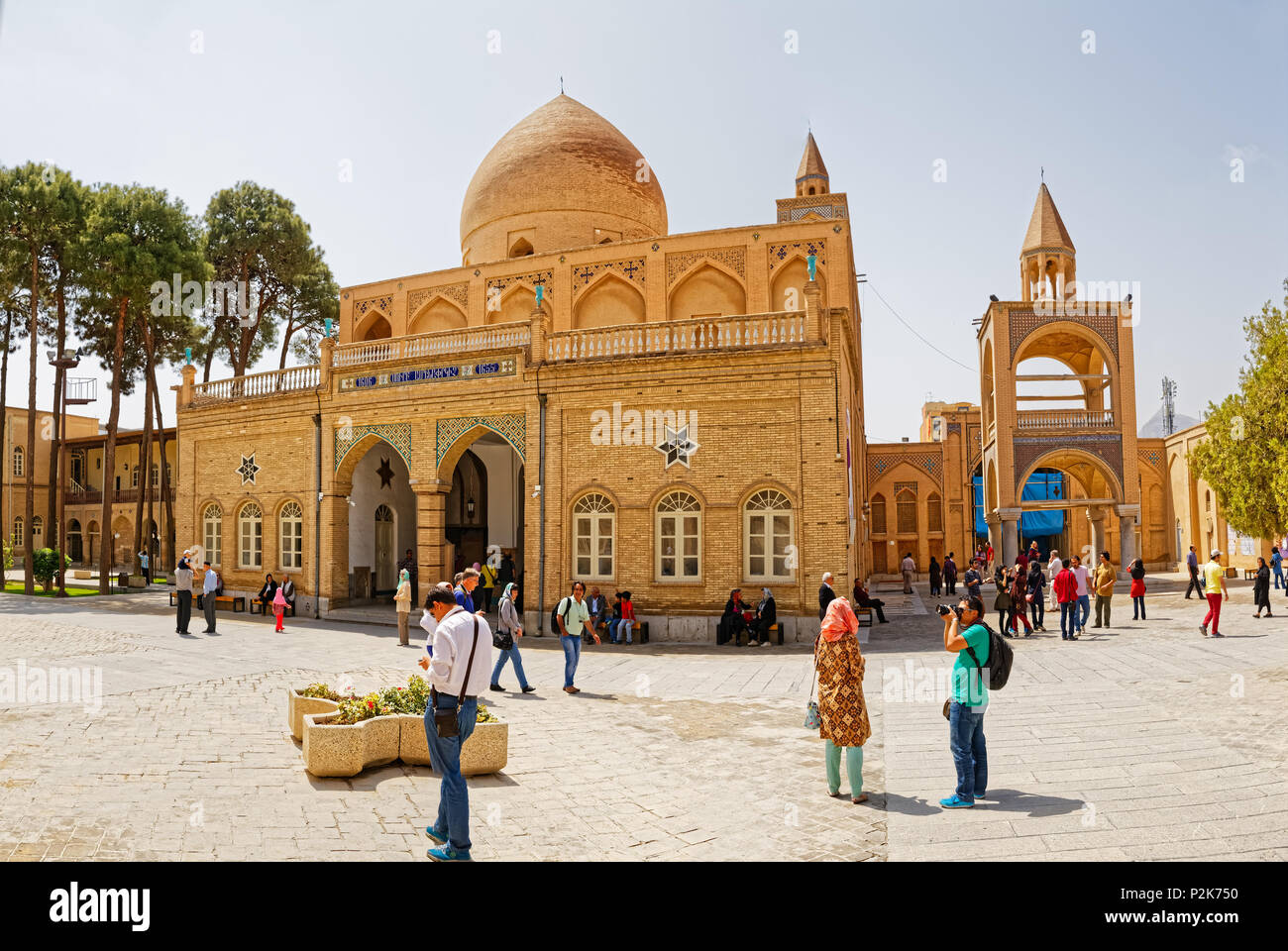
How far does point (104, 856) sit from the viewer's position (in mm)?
5152

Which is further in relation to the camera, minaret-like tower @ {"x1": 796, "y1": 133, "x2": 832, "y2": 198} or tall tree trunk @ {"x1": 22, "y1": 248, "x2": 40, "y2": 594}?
minaret-like tower @ {"x1": 796, "y1": 133, "x2": 832, "y2": 198}

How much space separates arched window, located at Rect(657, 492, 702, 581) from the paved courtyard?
14.2ft

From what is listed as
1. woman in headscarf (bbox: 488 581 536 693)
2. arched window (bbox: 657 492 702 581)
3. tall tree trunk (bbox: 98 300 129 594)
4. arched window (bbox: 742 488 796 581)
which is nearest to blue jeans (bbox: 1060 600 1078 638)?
arched window (bbox: 742 488 796 581)

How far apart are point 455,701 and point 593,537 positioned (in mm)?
12977

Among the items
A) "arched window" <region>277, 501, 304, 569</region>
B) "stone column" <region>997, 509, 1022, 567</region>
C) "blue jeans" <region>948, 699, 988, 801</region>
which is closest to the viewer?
"blue jeans" <region>948, 699, 988, 801</region>

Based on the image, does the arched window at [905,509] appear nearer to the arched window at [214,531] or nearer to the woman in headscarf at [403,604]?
the arched window at [214,531]

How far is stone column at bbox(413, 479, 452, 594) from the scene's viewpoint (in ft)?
65.8

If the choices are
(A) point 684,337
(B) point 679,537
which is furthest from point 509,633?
(A) point 684,337

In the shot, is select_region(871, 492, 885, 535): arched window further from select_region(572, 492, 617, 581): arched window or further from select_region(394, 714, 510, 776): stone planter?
select_region(394, 714, 510, 776): stone planter

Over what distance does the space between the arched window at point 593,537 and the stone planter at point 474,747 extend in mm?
10636

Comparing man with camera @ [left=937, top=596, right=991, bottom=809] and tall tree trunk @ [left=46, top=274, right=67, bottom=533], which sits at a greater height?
tall tree trunk @ [left=46, top=274, right=67, bottom=533]

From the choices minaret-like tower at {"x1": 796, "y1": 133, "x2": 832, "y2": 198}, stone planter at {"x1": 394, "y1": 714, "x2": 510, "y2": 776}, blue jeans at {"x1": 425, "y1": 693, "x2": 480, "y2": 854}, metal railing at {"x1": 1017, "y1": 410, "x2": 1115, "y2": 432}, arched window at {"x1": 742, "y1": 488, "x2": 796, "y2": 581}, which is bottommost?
stone planter at {"x1": 394, "y1": 714, "x2": 510, "y2": 776}
